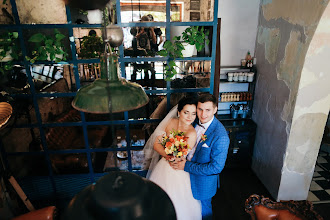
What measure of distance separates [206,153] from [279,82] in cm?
202

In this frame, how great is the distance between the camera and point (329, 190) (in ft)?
13.8

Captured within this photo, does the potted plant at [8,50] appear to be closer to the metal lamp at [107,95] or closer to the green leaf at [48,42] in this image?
the green leaf at [48,42]

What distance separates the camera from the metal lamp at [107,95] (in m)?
1.17

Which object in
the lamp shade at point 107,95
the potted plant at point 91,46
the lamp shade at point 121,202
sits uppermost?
the potted plant at point 91,46

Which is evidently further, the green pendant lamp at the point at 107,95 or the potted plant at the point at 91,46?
the potted plant at the point at 91,46

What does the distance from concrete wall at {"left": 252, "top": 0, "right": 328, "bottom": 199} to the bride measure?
5.59 ft

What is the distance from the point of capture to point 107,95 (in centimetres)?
117

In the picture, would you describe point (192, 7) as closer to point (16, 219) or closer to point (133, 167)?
point (133, 167)

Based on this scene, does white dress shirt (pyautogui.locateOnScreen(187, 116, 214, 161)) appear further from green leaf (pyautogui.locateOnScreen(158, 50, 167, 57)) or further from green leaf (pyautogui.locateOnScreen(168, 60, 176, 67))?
green leaf (pyautogui.locateOnScreen(158, 50, 167, 57))

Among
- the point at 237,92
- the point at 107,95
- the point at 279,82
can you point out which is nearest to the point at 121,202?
the point at 107,95

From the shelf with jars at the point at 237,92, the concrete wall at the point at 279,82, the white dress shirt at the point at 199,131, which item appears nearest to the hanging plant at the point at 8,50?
the white dress shirt at the point at 199,131

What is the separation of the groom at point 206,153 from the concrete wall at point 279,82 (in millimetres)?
1481

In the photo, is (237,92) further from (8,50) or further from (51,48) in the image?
(8,50)

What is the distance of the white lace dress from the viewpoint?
8.95ft
